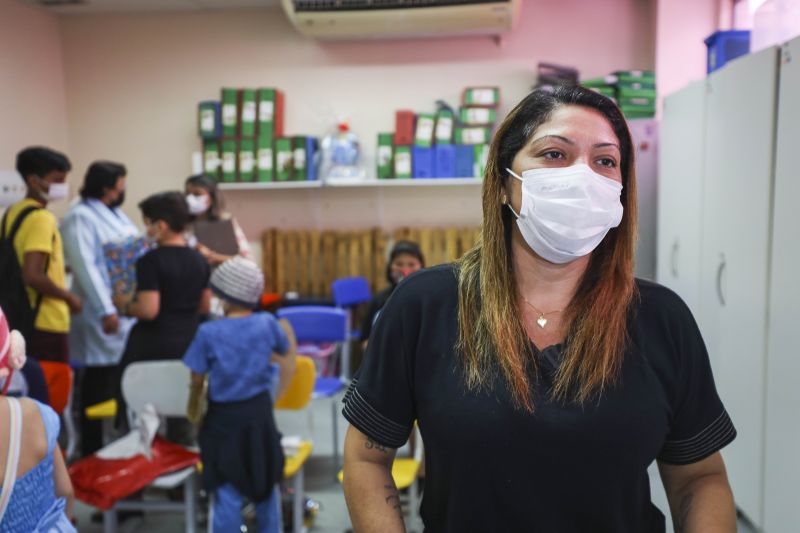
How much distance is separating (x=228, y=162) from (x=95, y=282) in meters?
2.05

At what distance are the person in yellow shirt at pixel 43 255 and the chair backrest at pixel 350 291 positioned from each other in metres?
2.07

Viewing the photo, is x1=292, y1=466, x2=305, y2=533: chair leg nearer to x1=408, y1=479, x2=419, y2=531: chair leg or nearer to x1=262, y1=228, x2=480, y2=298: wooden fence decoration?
x1=408, y1=479, x2=419, y2=531: chair leg

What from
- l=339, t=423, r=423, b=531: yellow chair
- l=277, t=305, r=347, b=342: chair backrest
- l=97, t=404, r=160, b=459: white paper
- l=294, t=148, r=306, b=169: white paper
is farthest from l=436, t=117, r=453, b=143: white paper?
l=97, t=404, r=160, b=459: white paper

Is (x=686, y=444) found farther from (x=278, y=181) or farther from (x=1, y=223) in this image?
(x=278, y=181)

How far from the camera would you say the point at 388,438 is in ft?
3.70

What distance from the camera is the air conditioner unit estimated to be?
16.1 feet

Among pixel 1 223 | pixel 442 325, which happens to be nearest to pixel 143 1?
pixel 1 223

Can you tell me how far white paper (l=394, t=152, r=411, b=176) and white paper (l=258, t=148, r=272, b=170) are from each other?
1017 mm

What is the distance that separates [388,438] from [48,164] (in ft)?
9.28

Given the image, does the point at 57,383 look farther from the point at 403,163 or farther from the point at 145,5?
the point at 145,5

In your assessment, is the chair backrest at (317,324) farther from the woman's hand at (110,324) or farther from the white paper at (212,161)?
the white paper at (212,161)

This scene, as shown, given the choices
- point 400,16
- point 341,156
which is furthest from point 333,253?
point 400,16

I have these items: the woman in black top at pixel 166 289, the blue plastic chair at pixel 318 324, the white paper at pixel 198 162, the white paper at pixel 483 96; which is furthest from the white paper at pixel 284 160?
the woman in black top at pixel 166 289

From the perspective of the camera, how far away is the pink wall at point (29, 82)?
4.99 meters
